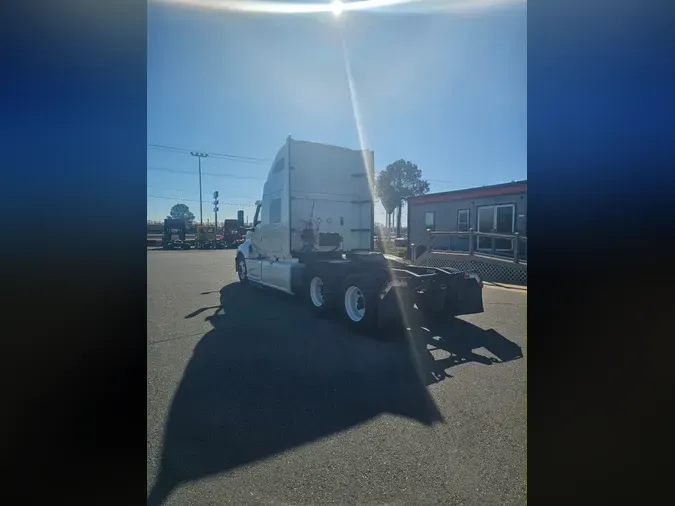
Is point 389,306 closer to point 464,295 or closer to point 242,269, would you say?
point 464,295

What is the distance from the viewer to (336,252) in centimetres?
739

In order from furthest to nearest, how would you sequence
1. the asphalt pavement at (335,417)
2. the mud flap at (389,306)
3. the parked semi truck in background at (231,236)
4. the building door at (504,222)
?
the parked semi truck in background at (231,236) < the building door at (504,222) < the mud flap at (389,306) < the asphalt pavement at (335,417)

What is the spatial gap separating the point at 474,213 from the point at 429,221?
2.51 metres

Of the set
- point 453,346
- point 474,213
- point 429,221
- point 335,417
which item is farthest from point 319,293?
point 429,221

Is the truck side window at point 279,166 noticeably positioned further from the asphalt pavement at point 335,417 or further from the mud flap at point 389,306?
the mud flap at point 389,306

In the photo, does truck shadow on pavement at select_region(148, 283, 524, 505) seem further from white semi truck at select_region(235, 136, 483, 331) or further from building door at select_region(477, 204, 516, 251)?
building door at select_region(477, 204, 516, 251)

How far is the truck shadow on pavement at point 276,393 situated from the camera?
89.9 inches

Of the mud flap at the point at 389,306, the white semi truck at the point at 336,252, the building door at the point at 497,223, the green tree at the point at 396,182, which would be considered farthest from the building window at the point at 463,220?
the green tree at the point at 396,182

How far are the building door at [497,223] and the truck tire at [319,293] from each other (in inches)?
323

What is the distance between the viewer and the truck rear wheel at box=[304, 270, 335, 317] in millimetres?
5820
